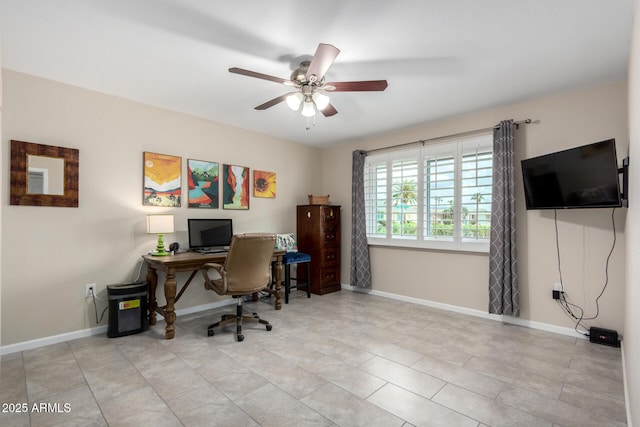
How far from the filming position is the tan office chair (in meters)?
3.16

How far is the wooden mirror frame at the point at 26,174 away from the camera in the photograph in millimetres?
2887

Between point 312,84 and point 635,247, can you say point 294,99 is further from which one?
point 635,247

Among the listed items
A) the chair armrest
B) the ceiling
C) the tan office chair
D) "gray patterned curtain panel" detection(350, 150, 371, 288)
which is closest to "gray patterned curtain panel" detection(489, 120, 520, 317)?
the ceiling

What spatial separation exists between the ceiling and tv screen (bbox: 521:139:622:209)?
2.48 feet

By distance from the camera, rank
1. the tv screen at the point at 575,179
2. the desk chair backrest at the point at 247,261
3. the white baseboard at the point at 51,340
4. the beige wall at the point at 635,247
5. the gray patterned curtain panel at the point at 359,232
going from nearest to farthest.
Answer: the beige wall at the point at 635,247, the tv screen at the point at 575,179, the white baseboard at the point at 51,340, the desk chair backrest at the point at 247,261, the gray patterned curtain panel at the point at 359,232

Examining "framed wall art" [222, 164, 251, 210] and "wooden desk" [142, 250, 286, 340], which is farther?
"framed wall art" [222, 164, 251, 210]

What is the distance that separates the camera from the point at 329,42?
243 cm

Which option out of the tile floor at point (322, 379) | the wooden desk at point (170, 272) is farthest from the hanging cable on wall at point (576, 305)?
the wooden desk at point (170, 272)

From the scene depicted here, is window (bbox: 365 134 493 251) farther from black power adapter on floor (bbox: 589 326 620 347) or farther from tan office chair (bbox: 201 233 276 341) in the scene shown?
tan office chair (bbox: 201 233 276 341)

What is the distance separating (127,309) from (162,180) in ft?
4.71

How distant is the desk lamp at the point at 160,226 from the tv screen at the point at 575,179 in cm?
368

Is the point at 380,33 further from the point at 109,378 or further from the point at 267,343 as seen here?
the point at 109,378

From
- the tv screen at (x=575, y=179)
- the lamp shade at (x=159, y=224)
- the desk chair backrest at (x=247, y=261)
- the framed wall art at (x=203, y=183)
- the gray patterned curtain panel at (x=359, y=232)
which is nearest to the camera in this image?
the tv screen at (x=575, y=179)

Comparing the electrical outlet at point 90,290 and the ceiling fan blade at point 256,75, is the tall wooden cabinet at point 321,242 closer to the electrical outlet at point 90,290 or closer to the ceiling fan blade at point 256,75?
the ceiling fan blade at point 256,75
